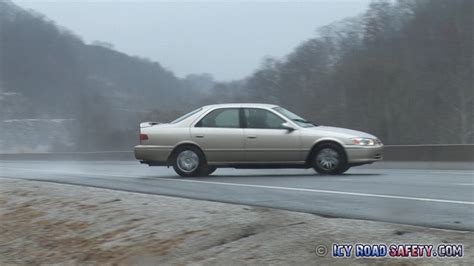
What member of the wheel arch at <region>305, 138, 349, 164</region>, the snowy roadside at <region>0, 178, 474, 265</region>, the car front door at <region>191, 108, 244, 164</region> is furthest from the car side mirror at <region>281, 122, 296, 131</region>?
the snowy roadside at <region>0, 178, 474, 265</region>

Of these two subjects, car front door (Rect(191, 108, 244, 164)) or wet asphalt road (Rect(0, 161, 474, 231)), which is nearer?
wet asphalt road (Rect(0, 161, 474, 231))

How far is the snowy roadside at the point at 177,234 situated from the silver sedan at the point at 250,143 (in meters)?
3.85

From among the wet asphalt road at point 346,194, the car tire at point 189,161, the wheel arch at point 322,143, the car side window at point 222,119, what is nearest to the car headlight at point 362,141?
the wheel arch at point 322,143

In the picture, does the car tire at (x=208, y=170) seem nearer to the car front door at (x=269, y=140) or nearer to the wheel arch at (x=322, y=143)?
the car front door at (x=269, y=140)

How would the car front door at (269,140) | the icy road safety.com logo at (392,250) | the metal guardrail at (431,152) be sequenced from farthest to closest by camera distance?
the metal guardrail at (431,152)
the car front door at (269,140)
the icy road safety.com logo at (392,250)

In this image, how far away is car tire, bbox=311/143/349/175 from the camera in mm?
12070

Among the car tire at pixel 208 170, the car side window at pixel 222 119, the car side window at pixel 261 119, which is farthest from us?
the car tire at pixel 208 170

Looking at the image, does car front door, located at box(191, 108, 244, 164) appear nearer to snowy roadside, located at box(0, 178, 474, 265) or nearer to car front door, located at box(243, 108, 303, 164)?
car front door, located at box(243, 108, 303, 164)

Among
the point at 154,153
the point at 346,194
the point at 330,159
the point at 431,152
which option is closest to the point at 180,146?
the point at 154,153

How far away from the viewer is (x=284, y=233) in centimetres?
571

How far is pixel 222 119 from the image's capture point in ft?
41.2

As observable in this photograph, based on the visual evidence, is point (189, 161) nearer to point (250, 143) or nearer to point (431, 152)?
point (250, 143)

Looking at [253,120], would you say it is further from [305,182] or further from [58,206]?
[58,206]

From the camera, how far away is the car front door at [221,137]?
12.3 m
